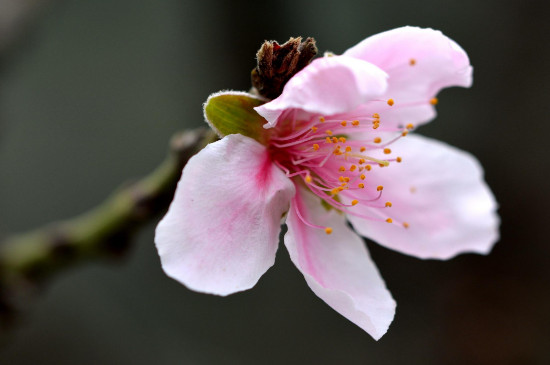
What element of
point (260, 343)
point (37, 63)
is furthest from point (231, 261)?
point (37, 63)

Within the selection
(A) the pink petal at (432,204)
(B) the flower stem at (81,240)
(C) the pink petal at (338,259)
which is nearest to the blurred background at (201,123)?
(B) the flower stem at (81,240)

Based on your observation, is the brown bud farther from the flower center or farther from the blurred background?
the blurred background

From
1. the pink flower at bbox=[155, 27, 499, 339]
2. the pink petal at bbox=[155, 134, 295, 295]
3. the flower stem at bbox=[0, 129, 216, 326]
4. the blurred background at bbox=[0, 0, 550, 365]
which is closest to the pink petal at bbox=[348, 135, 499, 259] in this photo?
the pink flower at bbox=[155, 27, 499, 339]

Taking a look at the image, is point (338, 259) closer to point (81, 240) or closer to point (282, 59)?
point (282, 59)

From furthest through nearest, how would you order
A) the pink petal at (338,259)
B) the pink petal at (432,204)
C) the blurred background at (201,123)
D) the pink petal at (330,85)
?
the blurred background at (201,123)
the pink petal at (432,204)
the pink petal at (338,259)
the pink petal at (330,85)

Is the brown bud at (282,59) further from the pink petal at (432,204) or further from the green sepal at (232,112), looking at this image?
the pink petal at (432,204)

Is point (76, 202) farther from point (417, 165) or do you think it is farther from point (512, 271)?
point (512, 271)
